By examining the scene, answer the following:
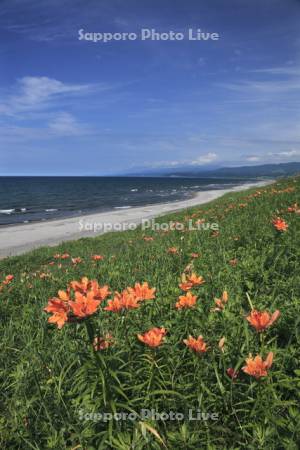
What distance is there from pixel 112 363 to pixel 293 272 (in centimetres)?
242

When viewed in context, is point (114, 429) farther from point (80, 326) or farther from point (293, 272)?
point (293, 272)

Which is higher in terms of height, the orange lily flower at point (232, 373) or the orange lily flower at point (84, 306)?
the orange lily flower at point (84, 306)

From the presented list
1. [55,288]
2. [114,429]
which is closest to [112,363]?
[114,429]

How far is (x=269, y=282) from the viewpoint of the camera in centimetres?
371

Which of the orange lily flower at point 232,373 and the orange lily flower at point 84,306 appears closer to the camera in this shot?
the orange lily flower at point 84,306

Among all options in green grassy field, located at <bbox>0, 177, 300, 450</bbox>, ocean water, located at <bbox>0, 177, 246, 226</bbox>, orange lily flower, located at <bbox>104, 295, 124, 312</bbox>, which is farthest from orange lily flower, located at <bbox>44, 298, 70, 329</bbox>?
ocean water, located at <bbox>0, 177, 246, 226</bbox>

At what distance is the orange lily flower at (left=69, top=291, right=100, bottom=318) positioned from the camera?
1642mm

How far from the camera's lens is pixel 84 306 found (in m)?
1.68

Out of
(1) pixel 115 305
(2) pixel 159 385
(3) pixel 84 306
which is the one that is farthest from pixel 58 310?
(2) pixel 159 385

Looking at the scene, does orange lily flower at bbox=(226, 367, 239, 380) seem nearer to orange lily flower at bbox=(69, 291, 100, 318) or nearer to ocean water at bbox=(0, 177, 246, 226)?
orange lily flower at bbox=(69, 291, 100, 318)

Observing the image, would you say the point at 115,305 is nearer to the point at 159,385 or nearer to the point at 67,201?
the point at 159,385

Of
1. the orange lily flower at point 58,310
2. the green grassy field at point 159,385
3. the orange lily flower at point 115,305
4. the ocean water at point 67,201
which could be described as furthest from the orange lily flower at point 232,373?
the ocean water at point 67,201

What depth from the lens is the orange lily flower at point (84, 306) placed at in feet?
5.39

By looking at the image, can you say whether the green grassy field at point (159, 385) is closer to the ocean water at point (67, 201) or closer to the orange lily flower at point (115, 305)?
the orange lily flower at point (115, 305)
